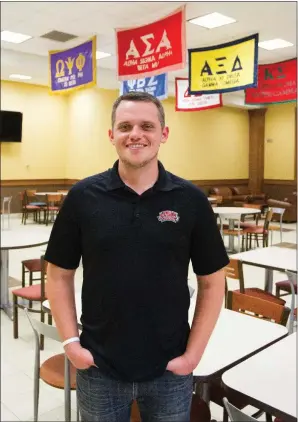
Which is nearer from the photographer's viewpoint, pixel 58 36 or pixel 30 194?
pixel 58 36

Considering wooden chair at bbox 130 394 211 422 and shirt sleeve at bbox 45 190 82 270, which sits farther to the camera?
wooden chair at bbox 130 394 211 422

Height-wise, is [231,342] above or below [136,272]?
below

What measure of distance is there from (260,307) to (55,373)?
4.07 feet

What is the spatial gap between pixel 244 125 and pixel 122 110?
14.4 m

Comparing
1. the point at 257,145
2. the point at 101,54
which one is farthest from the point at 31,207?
the point at 257,145

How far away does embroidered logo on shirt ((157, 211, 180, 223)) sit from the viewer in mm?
1469

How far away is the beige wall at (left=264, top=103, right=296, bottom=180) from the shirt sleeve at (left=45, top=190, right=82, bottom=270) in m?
13.3

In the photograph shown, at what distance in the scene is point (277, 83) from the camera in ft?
26.9

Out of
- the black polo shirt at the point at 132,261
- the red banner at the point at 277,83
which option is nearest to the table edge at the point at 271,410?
the black polo shirt at the point at 132,261

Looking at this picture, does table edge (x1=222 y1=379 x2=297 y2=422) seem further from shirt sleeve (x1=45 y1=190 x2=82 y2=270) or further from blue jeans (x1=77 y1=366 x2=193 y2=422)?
shirt sleeve (x1=45 y1=190 x2=82 y2=270)

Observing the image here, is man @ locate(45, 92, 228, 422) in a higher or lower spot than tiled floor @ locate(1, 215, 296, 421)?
higher

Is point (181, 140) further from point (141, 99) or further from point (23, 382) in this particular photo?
point (141, 99)

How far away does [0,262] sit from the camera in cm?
487

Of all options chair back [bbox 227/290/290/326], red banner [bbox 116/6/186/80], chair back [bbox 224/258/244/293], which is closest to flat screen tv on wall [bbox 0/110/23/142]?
red banner [bbox 116/6/186/80]
